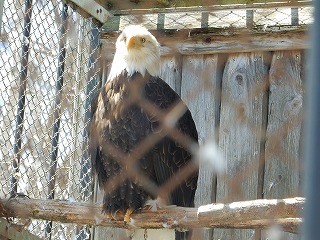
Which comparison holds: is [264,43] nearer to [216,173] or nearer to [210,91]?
[210,91]

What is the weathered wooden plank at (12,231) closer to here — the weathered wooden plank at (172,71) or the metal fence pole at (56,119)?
the metal fence pole at (56,119)

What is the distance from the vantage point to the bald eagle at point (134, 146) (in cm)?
310

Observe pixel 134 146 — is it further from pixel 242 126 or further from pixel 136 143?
pixel 242 126

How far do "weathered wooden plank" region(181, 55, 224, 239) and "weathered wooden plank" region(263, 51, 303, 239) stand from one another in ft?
1.00

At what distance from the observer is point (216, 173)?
3400 mm

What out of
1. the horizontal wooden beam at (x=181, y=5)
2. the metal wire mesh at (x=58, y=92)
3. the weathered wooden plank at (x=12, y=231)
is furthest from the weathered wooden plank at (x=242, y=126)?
the weathered wooden plank at (x=12, y=231)

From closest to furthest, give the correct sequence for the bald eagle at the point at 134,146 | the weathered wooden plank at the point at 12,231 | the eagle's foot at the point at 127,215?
the weathered wooden plank at the point at 12,231, the eagle's foot at the point at 127,215, the bald eagle at the point at 134,146

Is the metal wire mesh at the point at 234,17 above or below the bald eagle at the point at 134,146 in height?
above

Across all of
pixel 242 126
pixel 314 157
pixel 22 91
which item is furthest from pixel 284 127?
pixel 314 157

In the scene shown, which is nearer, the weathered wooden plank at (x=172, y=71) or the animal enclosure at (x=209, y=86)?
the animal enclosure at (x=209, y=86)

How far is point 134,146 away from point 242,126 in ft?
2.14

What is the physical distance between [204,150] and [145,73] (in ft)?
1.81

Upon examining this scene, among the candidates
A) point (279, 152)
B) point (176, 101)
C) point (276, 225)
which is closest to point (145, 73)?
point (176, 101)

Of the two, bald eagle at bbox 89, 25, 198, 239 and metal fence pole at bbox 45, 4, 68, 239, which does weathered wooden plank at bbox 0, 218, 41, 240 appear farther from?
metal fence pole at bbox 45, 4, 68, 239
